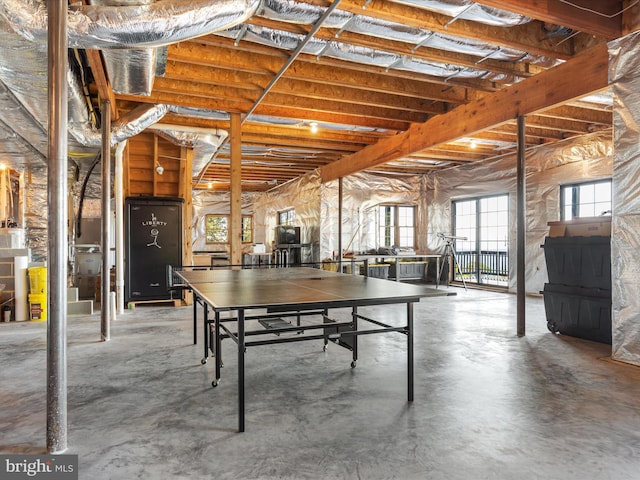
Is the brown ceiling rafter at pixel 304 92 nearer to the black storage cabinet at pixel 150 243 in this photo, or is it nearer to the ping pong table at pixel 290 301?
the black storage cabinet at pixel 150 243

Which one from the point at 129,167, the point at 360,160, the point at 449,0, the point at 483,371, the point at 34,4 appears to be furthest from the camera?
the point at 360,160

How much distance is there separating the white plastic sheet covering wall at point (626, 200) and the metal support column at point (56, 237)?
411 cm

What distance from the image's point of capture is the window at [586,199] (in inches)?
263

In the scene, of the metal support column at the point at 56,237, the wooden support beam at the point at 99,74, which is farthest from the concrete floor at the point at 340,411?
the wooden support beam at the point at 99,74

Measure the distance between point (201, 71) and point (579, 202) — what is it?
6433 millimetres

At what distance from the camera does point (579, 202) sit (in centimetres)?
706

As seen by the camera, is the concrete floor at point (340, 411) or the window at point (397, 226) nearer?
the concrete floor at point (340, 411)

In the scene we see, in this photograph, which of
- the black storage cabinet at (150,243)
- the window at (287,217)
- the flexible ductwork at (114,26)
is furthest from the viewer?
the window at (287,217)

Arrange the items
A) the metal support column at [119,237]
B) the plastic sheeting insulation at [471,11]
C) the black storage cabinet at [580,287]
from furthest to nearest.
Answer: the metal support column at [119,237]
the black storage cabinet at [580,287]
the plastic sheeting insulation at [471,11]

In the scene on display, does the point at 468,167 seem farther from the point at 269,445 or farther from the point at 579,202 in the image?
the point at 269,445

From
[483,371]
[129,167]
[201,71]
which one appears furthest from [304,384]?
[129,167]

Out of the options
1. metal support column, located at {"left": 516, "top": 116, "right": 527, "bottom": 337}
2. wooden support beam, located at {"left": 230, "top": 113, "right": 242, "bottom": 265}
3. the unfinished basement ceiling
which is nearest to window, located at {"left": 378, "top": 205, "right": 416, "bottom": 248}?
the unfinished basement ceiling

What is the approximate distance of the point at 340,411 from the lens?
8.34 feet

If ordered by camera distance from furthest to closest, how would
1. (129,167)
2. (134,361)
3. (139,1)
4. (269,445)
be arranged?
(129,167) → (134,361) → (139,1) → (269,445)
